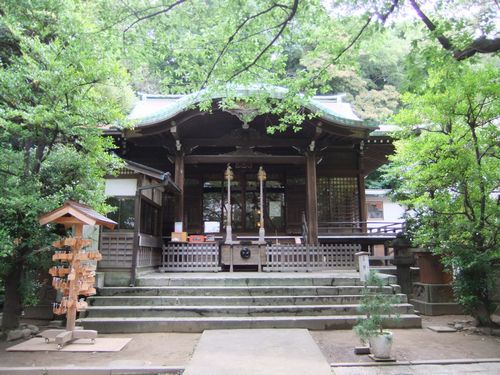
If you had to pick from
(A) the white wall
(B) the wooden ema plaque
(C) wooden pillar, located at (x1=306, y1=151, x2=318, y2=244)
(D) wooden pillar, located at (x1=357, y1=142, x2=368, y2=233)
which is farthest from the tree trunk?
(D) wooden pillar, located at (x1=357, y1=142, x2=368, y2=233)

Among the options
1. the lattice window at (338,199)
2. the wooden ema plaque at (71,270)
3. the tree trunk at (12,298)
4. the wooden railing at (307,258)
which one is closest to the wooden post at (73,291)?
the wooden ema plaque at (71,270)

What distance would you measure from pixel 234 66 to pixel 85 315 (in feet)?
18.3

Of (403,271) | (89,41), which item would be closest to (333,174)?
(403,271)

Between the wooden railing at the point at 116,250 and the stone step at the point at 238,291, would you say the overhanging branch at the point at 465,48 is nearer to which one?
the stone step at the point at 238,291

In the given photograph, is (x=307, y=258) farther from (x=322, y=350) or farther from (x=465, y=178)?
(x=322, y=350)

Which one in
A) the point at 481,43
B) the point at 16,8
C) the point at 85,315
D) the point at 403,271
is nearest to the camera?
the point at 481,43

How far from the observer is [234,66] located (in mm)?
6805

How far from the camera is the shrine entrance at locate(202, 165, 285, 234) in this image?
A: 14062 millimetres

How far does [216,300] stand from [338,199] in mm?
7561

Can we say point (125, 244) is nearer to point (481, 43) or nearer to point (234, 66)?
point (234, 66)

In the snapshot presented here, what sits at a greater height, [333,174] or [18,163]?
[333,174]

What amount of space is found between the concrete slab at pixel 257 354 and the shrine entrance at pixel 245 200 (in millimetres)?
7251

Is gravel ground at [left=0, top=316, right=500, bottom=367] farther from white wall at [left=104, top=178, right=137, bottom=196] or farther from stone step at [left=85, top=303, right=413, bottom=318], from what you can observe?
white wall at [left=104, top=178, right=137, bottom=196]

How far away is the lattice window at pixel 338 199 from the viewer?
14.0 metres
